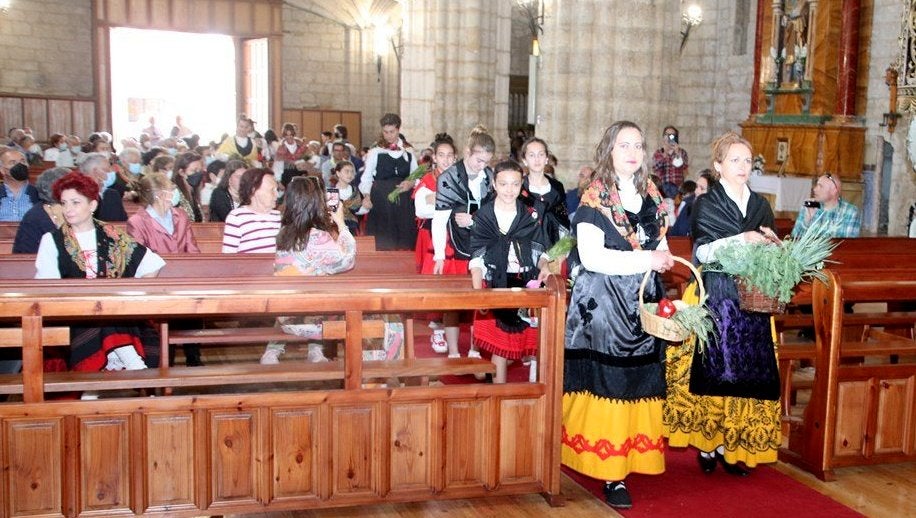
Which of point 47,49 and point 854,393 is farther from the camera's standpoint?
point 47,49

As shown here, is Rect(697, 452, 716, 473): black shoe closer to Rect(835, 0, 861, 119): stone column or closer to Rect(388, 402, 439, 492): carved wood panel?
Rect(388, 402, 439, 492): carved wood panel

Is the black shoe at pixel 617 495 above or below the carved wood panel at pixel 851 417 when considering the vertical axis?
below

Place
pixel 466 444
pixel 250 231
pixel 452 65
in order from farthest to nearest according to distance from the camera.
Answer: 1. pixel 452 65
2. pixel 250 231
3. pixel 466 444

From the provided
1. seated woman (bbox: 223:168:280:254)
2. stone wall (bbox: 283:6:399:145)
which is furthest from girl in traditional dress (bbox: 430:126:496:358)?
stone wall (bbox: 283:6:399:145)

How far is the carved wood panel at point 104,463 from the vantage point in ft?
12.4

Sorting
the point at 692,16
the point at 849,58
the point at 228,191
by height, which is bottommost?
the point at 228,191

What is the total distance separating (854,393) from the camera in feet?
15.7

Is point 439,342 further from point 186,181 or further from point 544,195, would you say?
point 186,181

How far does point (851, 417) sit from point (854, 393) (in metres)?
0.12

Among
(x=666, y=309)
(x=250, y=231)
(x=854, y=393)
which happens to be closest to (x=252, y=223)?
(x=250, y=231)

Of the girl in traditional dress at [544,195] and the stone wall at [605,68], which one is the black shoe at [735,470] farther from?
the stone wall at [605,68]

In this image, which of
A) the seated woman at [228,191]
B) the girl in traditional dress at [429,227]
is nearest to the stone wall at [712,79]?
the girl in traditional dress at [429,227]

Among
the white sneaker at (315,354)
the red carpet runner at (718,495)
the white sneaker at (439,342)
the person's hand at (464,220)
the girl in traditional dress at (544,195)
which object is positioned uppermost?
the girl in traditional dress at (544,195)

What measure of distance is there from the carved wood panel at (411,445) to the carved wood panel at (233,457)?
1.93ft
